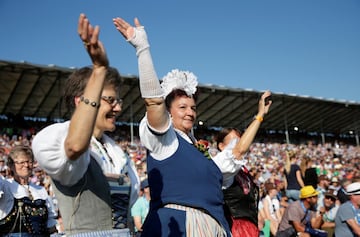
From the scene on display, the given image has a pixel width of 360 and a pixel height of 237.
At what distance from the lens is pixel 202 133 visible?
28.8m

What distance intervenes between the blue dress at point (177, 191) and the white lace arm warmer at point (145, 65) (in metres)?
0.43

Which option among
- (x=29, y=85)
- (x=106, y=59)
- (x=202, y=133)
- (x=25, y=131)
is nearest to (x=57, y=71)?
(x=29, y=85)

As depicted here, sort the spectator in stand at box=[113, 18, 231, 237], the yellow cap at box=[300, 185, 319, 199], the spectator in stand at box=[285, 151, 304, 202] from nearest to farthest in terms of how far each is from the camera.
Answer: the spectator in stand at box=[113, 18, 231, 237] < the yellow cap at box=[300, 185, 319, 199] < the spectator in stand at box=[285, 151, 304, 202]

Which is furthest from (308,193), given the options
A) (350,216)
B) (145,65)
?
(145,65)

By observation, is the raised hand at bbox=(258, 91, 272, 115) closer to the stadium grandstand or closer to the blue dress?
the blue dress

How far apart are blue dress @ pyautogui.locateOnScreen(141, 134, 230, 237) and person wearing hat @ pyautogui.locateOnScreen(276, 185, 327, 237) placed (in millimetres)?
3952

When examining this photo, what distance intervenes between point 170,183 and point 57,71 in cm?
1672

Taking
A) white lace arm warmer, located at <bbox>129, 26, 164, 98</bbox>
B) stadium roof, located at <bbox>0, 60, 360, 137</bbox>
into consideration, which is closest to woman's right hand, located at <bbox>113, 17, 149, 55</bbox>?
white lace arm warmer, located at <bbox>129, 26, 164, 98</bbox>

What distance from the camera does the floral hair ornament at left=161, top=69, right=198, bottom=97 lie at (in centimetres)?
280

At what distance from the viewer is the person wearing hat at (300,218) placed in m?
5.99

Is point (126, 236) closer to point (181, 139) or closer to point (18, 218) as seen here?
point (181, 139)

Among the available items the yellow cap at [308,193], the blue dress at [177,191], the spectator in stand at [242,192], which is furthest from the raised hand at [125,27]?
the yellow cap at [308,193]

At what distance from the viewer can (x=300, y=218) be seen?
20.1 ft

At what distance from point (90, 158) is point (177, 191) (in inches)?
26.2
